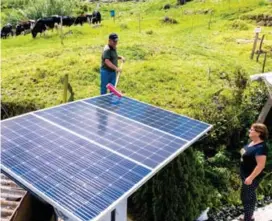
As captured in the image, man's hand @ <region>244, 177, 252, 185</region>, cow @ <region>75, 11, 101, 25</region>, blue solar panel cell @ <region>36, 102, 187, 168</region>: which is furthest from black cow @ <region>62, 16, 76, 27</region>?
man's hand @ <region>244, 177, 252, 185</region>

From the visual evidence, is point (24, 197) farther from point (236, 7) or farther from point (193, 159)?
point (236, 7)

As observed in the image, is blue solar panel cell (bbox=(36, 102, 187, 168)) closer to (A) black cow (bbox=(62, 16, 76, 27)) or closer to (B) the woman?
(B) the woman

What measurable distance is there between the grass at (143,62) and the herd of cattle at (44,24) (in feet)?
2.08

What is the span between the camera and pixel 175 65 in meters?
15.4

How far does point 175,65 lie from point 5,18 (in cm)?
2894

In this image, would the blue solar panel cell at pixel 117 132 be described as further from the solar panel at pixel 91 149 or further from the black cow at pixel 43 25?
the black cow at pixel 43 25

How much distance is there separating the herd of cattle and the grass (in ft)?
2.08

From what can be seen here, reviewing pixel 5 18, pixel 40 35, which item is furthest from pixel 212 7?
pixel 5 18

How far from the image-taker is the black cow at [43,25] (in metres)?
Result: 24.3

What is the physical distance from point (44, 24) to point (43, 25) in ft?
0.34

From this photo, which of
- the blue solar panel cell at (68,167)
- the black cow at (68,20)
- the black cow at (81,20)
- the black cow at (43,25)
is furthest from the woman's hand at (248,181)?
the black cow at (81,20)

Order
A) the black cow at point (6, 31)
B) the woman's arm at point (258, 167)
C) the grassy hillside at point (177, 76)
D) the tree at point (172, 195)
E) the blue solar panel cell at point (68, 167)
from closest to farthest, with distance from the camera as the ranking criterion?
the blue solar panel cell at point (68, 167) → the woman's arm at point (258, 167) → the tree at point (172, 195) → the grassy hillside at point (177, 76) → the black cow at point (6, 31)

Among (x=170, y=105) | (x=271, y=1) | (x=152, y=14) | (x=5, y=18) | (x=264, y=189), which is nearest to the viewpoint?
(x=264, y=189)

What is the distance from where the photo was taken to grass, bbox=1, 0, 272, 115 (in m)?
13.2
